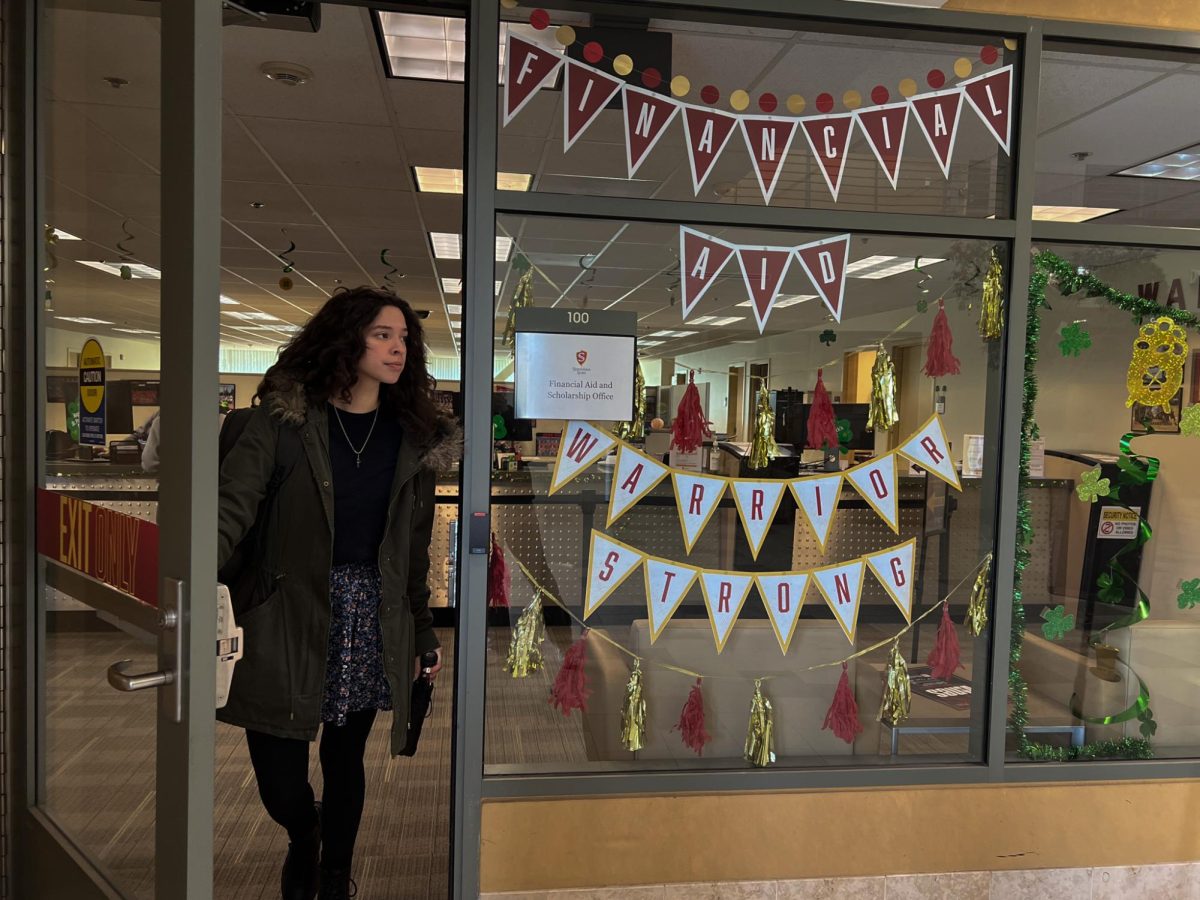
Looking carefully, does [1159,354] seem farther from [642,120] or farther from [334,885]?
[334,885]

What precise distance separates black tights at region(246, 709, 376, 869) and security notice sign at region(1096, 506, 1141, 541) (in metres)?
2.15

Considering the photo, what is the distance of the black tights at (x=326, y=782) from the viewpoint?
6.77ft

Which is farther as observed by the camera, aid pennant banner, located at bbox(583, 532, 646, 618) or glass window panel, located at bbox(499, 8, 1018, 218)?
aid pennant banner, located at bbox(583, 532, 646, 618)

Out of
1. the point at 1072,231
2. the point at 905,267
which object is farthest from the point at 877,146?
the point at 1072,231

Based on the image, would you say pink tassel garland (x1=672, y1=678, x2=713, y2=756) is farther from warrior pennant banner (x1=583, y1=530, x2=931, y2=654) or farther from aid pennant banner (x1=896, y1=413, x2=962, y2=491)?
aid pennant banner (x1=896, y1=413, x2=962, y2=491)

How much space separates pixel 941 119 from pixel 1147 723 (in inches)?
74.2

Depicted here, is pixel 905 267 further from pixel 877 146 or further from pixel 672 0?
pixel 672 0

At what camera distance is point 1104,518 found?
8.64 feet

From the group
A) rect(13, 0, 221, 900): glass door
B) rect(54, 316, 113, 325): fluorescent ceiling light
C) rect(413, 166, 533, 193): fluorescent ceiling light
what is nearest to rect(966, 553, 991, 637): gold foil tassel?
rect(13, 0, 221, 900): glass door

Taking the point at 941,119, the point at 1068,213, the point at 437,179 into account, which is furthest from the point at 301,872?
the point at 437,179

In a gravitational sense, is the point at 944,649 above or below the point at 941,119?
below

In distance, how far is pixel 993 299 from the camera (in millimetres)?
2467

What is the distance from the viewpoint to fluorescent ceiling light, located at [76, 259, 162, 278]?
1307mm

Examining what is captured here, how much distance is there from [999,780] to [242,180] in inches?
213
